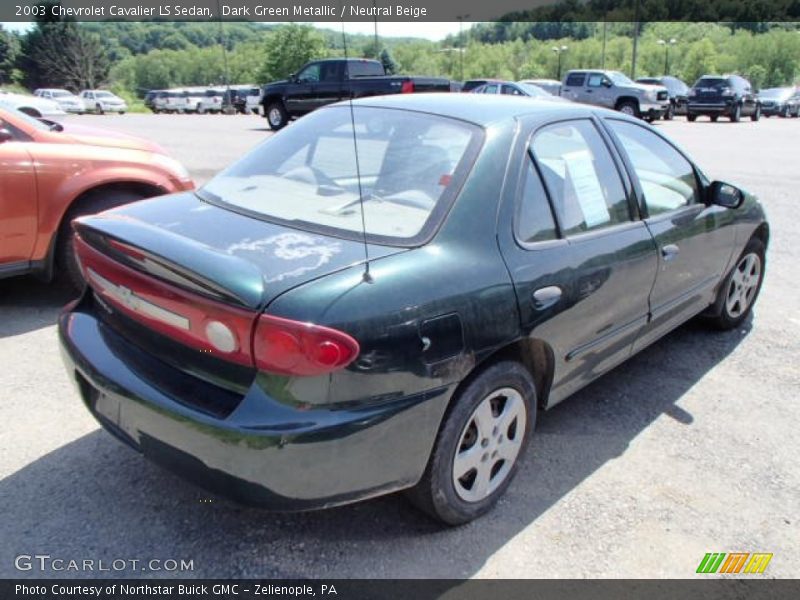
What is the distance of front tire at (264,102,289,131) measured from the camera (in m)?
20.5

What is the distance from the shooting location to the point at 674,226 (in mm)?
3488

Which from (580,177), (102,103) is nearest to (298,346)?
A: (580,177)

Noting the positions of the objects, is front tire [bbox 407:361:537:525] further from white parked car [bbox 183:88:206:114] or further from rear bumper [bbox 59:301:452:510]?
white parked car [bbox 183:88:206:114]

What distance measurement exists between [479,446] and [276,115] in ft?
64.3

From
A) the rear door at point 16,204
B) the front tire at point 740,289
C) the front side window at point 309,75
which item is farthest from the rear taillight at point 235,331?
the front side window at point 309,75

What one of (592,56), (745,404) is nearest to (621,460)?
(745,404)

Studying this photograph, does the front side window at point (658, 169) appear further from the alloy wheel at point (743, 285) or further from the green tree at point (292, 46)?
the green tree at point (292, 46)

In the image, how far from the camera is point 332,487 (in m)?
2.10

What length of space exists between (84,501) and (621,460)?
7.57 ft

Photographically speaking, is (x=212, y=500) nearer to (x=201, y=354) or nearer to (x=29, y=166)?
→ (x=201, y=354)

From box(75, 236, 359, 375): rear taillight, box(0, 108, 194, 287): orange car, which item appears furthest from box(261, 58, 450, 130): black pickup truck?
box(75, 236, 359, 375): rear taillight

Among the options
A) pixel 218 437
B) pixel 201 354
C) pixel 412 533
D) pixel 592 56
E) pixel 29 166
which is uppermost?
pixel 592 56

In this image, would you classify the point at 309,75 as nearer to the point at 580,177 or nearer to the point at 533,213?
the point at 580,177

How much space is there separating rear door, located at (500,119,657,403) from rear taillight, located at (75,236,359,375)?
87cm
